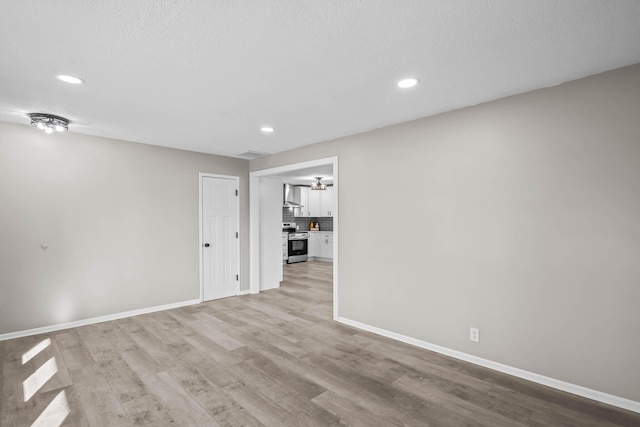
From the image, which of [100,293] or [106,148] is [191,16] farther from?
[100,293]

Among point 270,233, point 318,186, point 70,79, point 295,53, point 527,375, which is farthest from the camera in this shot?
point 318,186

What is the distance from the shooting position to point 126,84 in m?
2.49

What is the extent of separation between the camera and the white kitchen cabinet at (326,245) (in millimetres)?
9555

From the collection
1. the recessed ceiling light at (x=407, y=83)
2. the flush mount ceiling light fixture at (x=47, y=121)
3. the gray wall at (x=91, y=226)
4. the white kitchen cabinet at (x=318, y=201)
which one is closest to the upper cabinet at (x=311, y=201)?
the white kitchen cabinet at (x=318, y=201)

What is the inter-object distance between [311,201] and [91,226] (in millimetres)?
6450

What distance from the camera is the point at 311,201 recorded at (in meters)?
9.89

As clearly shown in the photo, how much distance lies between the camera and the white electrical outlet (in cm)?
291

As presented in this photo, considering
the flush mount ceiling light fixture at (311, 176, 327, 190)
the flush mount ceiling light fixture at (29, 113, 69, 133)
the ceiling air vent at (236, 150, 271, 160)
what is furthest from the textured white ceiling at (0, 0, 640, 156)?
the flush mount ceiling light fixture at (311, 176, 327, 190)

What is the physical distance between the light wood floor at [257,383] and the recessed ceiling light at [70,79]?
8.15 ft

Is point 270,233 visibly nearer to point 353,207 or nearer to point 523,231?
point 353,207

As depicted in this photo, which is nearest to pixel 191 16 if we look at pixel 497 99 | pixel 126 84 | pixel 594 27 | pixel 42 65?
pixel 126 84

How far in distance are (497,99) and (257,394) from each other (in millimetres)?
3299

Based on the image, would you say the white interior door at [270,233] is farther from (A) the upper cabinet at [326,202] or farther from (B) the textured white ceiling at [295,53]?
(A) the upper cabinet at [326,202]

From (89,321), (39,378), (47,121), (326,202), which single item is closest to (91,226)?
(89,321)
